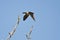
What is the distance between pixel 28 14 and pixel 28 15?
3 centimetres

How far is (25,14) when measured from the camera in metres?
2.54

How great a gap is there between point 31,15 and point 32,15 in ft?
0.14

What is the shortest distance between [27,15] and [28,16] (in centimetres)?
4

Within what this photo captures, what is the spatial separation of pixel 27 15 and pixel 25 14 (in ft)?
0.31

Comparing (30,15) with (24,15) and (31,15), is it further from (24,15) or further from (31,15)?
(24,15)

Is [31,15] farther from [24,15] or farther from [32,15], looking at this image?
[24,15]

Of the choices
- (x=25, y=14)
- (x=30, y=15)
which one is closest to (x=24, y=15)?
(x=25, y=14)

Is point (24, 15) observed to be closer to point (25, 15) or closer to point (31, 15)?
point (25, 15)

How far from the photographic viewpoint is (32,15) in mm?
2447

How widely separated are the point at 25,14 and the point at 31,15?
0.17 meters

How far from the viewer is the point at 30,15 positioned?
2.40m

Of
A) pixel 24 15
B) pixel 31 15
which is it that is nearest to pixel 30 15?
pixel 31 15

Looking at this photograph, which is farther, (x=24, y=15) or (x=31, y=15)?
(x=24, y=15)

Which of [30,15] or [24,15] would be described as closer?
[30,15]
